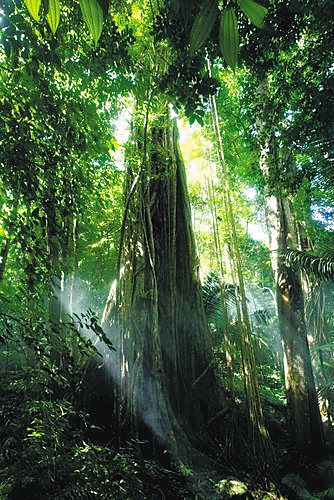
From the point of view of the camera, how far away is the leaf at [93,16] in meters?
0.54

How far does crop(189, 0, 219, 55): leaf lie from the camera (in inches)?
22.0

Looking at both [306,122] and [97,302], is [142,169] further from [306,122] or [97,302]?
[97,302]

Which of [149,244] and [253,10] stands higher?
[149,244]

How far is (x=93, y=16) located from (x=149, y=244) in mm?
4170

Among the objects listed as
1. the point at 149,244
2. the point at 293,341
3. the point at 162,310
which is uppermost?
the point at 149,244

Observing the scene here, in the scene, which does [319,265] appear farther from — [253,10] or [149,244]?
[253,10]

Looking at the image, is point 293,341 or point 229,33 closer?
point 229,33

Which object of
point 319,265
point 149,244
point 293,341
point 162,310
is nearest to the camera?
point 319,265

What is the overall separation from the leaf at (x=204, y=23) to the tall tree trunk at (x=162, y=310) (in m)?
3.71

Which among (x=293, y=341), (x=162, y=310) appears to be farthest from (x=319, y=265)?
(x=162, y=310)

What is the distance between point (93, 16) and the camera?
551 mm

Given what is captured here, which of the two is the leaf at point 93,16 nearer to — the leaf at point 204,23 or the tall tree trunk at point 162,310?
the leaf at point 204,23

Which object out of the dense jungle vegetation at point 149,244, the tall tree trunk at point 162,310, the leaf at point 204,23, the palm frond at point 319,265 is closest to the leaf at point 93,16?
the dense jungle vegetation at point 149,244

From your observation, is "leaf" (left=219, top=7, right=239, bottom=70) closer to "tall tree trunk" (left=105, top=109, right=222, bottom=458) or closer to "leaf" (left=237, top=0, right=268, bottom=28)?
"leaf" (left=237, top=0, right=268, bottom=28)
